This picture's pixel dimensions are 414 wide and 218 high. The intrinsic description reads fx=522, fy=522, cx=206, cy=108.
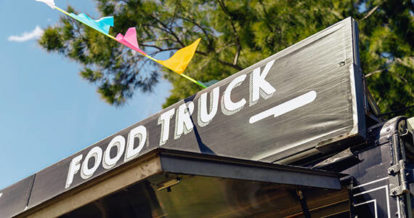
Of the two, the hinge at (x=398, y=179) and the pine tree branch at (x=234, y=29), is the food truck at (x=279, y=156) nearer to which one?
the hinge at (x=398, y=179)

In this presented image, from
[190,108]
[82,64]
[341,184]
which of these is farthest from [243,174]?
[82,64]

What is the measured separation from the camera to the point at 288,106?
3516 millimetres

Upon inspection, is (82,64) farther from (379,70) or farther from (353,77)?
(353,77)

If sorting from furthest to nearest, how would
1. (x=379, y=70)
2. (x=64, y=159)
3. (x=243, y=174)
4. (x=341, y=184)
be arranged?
(x=379, y=70), (x=64, y=159), (x=341, y=184), (x=243, y=174)

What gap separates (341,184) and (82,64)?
35.7ft

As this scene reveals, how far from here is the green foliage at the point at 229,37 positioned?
10992mm

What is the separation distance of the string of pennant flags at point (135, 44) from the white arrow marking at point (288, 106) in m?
1.42

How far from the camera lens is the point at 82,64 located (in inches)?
517

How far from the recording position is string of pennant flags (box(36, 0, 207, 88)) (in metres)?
5.44

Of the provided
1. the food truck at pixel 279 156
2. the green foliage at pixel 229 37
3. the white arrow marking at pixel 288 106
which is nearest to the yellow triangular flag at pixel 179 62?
the food truck at pixel 279 156

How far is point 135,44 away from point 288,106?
3.09 m

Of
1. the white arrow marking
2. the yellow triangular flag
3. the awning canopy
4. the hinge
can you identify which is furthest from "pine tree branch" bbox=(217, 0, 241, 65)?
the hinge

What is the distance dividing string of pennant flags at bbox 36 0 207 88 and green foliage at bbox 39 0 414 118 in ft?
18.0

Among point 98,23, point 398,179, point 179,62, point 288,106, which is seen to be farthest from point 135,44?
point 398,179
